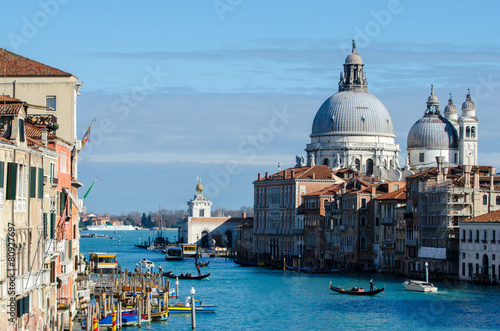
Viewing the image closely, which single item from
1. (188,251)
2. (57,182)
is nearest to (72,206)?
(57,182)

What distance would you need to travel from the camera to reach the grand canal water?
3594 centimetres

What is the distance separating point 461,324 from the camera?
36.0 metres

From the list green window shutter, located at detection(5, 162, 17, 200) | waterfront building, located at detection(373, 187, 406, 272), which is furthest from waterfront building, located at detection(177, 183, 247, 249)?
green window shutter, located at detection(5, 162, 17, 200)

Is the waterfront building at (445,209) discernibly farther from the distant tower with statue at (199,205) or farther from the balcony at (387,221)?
the distant tower with statue at (199,205)

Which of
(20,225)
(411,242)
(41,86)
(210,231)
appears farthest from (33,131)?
(210,231)

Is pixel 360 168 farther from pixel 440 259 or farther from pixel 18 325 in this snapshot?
pixel 18 325

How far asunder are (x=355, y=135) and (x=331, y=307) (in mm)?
51839

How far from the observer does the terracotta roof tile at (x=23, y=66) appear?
2814 centimetres

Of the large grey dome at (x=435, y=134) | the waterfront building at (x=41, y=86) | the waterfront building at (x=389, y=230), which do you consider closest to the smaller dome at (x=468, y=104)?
the large grey dome at (x=435, y=134)

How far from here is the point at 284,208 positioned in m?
80.2

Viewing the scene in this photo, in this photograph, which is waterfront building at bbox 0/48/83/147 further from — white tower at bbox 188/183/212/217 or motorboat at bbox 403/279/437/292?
white tower at bbox 188/183/212/217

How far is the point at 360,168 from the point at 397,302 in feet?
161

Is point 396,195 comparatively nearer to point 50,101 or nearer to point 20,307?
point 50,101

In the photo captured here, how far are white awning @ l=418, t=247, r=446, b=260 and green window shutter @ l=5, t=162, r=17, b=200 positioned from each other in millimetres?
36601
